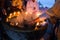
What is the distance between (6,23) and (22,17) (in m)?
0.14

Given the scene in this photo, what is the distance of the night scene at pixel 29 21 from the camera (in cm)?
113

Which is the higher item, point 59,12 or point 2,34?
point 59,12

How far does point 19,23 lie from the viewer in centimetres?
116

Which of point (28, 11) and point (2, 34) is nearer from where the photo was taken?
point (28, 11)

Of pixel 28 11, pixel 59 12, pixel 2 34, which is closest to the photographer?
pixel 59 12

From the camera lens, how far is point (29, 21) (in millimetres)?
1141

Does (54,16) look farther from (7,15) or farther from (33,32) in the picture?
(7,15)

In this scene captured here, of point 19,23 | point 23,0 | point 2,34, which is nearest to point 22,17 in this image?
point 19,23

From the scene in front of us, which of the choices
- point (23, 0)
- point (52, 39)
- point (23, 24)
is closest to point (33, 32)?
point (23, 24)

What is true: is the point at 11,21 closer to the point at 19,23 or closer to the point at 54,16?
the point at 19,23

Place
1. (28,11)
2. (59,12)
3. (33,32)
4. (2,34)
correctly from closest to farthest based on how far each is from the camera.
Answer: (59,12)
(33,32)
(28,11)
(2,34)

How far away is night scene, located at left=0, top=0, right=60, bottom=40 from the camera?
3.72ft

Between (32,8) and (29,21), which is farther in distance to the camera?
(32,8)

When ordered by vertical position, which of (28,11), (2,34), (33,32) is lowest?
(2,34)
